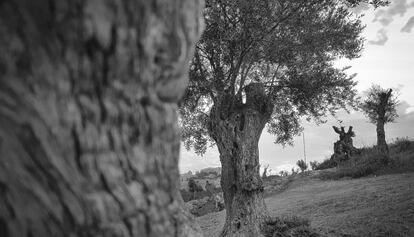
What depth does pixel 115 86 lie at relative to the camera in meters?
1.37

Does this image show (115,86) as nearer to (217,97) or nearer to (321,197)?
(217,97)

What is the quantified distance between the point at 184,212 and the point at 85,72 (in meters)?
0.95

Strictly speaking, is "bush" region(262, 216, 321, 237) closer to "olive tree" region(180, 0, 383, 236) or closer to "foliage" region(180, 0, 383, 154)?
"olive tree" region(180, 0, 383, 236)

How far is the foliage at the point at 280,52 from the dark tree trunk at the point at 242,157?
0.49 meters

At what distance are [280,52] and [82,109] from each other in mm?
11692

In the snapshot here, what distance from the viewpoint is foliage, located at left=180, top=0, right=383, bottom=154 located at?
37.6ft

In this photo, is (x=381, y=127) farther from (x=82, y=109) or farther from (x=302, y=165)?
(x=82, y=109)

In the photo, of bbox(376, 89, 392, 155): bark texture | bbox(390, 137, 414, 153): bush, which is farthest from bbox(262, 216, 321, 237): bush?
bbox(390, 137, 414, 153): bush

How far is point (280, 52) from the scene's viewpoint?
12.4 m

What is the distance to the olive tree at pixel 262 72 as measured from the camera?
1162 cm

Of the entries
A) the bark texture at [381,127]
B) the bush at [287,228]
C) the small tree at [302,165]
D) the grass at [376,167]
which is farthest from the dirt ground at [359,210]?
the small tree at [302,165]

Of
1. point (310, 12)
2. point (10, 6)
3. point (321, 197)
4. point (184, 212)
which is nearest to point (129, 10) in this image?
point (10, 6)

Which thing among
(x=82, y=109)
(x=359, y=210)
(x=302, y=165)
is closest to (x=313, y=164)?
(x=302, y=165)

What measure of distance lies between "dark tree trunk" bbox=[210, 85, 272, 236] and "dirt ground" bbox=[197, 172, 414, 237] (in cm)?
242
